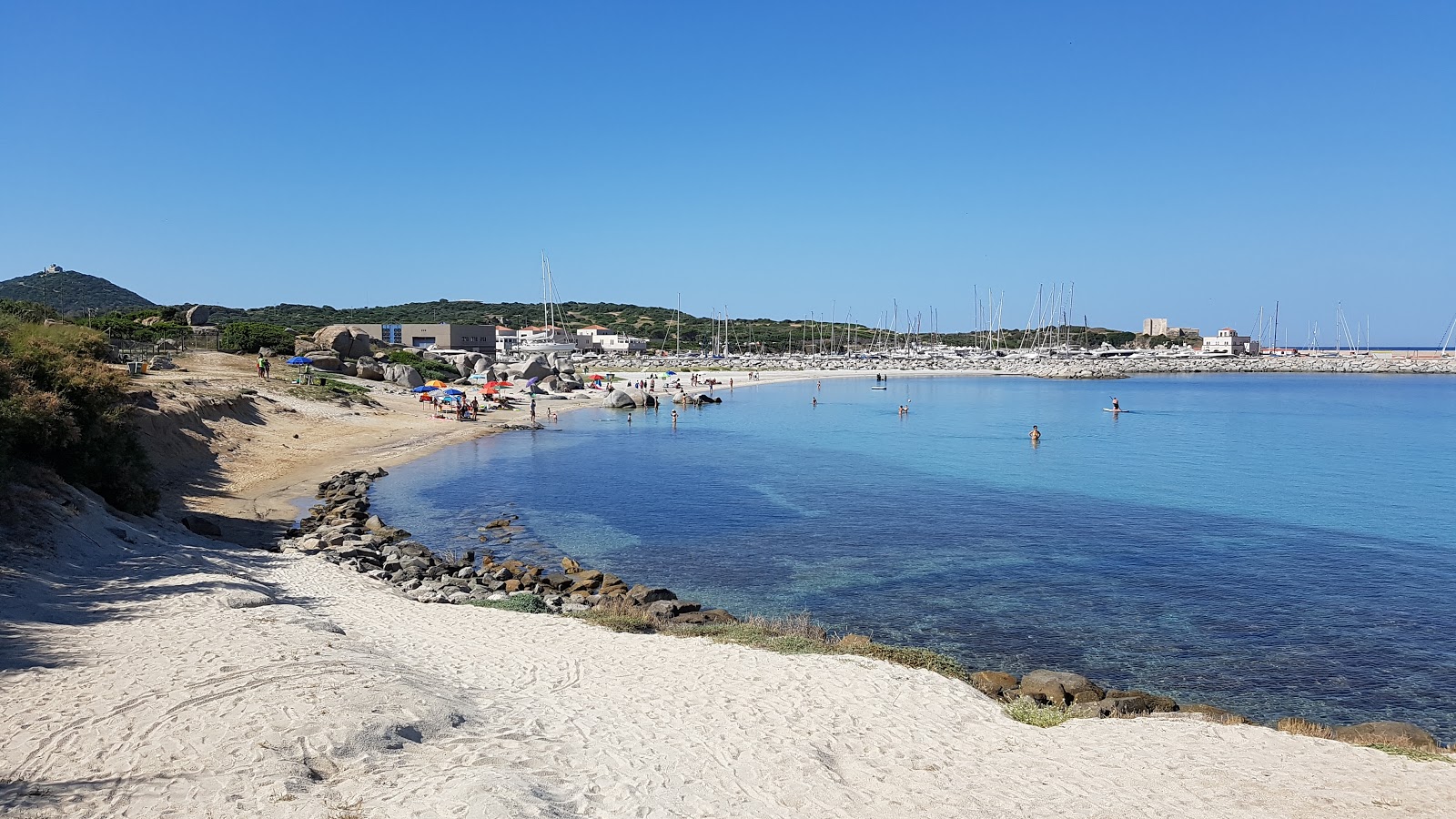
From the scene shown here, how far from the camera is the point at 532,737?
943cm

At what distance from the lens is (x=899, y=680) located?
1210 centimetres

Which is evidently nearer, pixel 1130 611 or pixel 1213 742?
pixel 1213 742

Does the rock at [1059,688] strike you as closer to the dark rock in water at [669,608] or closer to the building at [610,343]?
the dark rock in water at [669,608]

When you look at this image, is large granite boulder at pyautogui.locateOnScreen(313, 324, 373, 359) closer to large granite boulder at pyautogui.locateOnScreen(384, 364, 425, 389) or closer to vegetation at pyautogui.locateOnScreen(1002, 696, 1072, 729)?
large granite boulder at pyautogui.locateOnScreen(384, 364, 425, 389)

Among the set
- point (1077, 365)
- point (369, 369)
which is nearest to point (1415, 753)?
point (369, 369)

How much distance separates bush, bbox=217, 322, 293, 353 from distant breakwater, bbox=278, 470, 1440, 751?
39996mm

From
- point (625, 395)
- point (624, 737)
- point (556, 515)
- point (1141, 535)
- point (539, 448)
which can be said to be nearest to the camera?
point (624, 737)

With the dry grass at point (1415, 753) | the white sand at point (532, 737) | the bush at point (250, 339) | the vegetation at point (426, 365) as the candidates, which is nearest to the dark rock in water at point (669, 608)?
the white sand at point (532, 737)

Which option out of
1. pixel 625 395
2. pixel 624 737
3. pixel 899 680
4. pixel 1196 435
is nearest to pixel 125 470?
pixel 624 737

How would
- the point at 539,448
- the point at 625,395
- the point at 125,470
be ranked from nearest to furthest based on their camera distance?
Answer: the point at 125,470 < the point at 539,448 < the point at 625,395

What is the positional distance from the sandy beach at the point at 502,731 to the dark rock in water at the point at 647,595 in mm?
2488

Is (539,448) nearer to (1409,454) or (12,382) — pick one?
(12,382)

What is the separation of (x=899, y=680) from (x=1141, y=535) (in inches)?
621

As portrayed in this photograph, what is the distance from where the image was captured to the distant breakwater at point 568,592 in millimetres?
11531
